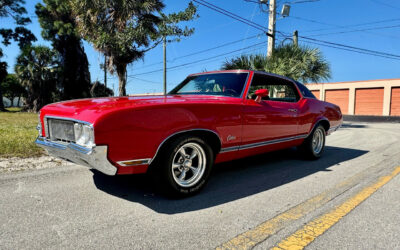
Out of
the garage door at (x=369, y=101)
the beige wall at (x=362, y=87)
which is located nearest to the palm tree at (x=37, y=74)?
the beige wall at (x=362, y=87)

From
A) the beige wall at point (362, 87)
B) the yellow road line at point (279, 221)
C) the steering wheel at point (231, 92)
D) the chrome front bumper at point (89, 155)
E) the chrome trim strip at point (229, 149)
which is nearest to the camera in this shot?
the yellow road line at point (279, 221)

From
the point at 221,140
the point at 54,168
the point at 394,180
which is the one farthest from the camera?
the point at 54,168

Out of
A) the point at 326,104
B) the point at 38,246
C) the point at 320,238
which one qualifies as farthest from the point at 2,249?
the point at 326,104

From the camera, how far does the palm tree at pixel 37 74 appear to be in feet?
73.6

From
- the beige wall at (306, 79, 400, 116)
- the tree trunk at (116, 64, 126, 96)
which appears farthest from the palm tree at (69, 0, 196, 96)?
the beige wall at (306, 79, 400, 116)

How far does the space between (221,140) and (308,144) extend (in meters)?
2.44

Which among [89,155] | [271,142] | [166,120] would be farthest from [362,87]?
[89,155]

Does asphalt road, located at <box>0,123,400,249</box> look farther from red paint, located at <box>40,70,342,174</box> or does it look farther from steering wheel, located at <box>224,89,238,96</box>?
steering wheel, located at <box>224,89,238,96</box>

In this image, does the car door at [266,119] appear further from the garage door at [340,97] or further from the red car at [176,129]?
the garage door at [340,97]

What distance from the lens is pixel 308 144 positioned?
4840 millimetres

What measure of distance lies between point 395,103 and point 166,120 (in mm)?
34927

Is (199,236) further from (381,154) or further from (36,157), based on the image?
(381,154)

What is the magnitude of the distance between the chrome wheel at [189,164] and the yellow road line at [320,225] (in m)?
1.23

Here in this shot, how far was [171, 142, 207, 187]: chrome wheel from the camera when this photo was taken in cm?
293
